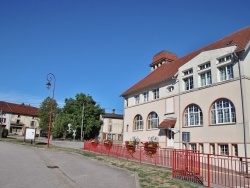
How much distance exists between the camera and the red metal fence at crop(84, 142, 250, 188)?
1021 centimetres

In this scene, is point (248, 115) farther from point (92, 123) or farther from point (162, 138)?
point (92, 123)

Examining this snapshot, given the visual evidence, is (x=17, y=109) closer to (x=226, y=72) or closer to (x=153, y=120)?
(x=153, y=120)

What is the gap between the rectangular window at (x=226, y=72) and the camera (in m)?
20.6

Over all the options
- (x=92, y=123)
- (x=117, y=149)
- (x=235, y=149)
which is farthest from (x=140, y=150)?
(x=92, y=123)

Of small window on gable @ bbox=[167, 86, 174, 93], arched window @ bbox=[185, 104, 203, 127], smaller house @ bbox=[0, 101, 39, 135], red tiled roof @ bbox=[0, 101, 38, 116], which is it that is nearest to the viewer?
arched window @ bbox=[185, 104, 203, 127]

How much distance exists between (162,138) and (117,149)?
30.9 feet

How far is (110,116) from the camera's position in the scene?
65000 millimetres

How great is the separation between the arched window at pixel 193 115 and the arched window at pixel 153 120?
17.2ft

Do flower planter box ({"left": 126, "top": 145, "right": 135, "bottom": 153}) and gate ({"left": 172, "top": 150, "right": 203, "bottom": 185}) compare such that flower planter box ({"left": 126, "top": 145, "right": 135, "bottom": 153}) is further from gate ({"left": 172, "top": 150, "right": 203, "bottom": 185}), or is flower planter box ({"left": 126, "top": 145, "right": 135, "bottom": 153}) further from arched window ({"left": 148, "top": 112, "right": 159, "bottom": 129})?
arched window ({"left": 148, "top": 112, "right": 159, "bottom": 129})

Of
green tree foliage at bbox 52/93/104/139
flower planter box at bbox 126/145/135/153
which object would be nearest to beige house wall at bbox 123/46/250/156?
flower planter box at bbox 126/145/135/153

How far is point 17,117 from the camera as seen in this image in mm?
75562

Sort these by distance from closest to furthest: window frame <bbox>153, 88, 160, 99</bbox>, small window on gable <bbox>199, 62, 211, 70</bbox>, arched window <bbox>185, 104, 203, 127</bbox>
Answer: small window on gable <bbox>199, 62, 211, 70</bbox>, arched window <bbox>185, 104, 203, 127</bbox>, window frame <bbox>153, 88, 160, 99</bbox>

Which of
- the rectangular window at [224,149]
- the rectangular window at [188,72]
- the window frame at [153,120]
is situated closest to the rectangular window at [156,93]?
the window frame at [153,120]

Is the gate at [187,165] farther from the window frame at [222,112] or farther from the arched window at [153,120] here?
the arched window at [153,120]
